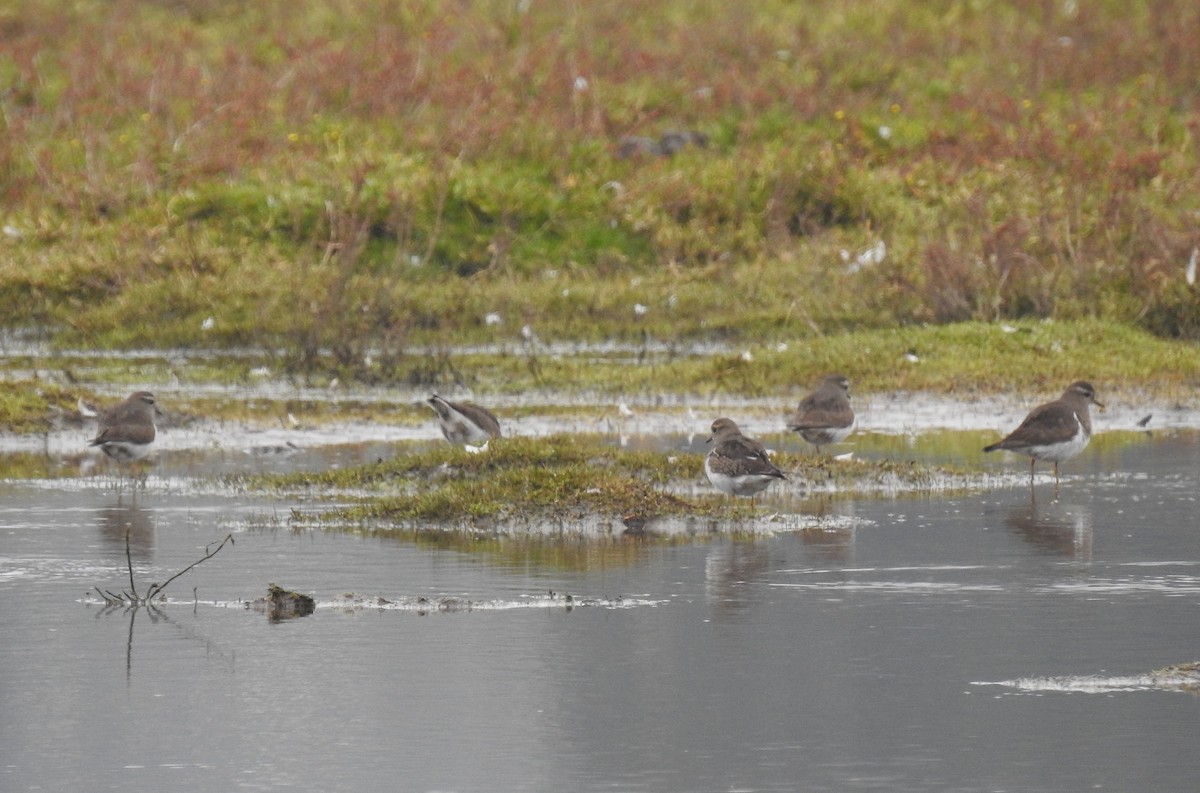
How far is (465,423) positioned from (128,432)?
2.34 metres

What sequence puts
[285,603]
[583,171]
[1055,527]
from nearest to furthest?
1. [285,603]
2. [1055,527]
3. [583,171]

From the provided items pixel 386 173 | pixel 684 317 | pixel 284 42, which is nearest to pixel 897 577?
pixel 684 317

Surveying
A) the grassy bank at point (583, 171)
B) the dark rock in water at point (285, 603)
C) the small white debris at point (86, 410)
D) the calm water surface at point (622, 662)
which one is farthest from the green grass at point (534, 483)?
the grassy bank at point (583, 171)

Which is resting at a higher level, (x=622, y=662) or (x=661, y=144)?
(x=661, y=144)

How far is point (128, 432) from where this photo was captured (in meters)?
15.4

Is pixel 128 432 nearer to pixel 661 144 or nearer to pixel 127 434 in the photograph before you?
pixel 127 434

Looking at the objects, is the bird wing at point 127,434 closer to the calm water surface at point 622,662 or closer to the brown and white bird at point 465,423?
the brown and white bird at point 465,423

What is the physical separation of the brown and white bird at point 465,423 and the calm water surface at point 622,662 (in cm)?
280

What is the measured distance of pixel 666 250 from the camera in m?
28.3

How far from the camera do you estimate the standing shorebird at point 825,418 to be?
1605 centimetres

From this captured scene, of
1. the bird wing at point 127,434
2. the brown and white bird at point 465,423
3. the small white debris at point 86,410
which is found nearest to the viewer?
the bird wing at point 127,434

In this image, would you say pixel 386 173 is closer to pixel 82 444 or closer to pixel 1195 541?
pixel 82 444

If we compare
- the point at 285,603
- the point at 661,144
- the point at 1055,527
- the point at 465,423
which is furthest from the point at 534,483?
the point at 661,144

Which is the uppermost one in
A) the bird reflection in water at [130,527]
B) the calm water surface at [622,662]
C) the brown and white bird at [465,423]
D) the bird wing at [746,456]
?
the brown and white bird at [465,423]
